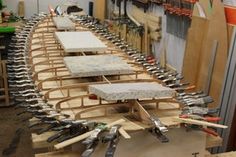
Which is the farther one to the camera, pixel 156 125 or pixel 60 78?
pixel 60 78

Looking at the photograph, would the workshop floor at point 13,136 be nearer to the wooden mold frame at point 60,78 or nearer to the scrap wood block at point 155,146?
the wooden mold frame at point 60,78

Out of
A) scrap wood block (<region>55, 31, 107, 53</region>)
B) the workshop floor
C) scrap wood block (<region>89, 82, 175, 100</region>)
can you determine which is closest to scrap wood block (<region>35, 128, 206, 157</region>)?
scrap wood block (<region>89, 82, 175, 100</region>)

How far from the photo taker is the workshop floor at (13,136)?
3.23 meters

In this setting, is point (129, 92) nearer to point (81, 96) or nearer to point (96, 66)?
point (81, 96)

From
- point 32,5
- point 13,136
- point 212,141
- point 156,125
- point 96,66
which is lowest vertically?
point 13,136

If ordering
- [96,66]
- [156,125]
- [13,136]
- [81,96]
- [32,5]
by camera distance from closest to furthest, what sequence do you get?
1. [156,125]
2. [81,96]
3. [96,66]
4. [13,136]
5. [32,5]

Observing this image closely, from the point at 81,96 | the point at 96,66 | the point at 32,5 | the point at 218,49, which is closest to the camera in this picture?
the point at 81,96

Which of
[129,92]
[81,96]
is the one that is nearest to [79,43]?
[81,96]

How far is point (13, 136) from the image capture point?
354 centimetres

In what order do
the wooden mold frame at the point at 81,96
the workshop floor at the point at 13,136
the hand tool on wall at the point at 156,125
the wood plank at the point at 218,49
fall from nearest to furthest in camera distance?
the hand tool on wall at the point at 156,125, the wooden mold frame at the point at 81,96, the wood plank at the point at 218,49, the workshop floor at the point at 13,136

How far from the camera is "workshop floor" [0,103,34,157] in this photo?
3234mm

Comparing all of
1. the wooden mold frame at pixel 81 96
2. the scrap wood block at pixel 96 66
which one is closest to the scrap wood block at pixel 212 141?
the wooden mold frame at pixel 81 96

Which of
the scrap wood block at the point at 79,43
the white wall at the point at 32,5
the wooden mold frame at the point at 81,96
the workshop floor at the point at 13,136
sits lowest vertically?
the workshop floor at the point at 13,136

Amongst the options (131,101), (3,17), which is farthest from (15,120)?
(131,101)
